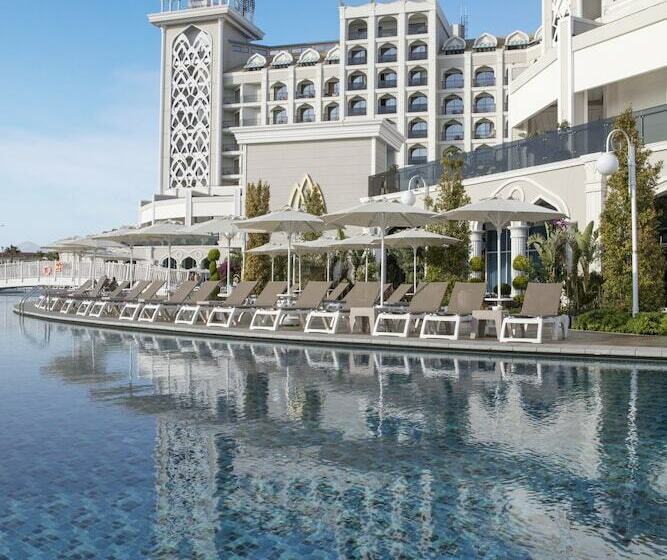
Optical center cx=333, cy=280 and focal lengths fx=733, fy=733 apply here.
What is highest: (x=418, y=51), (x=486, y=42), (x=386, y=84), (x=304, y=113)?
(x=486, y=42)

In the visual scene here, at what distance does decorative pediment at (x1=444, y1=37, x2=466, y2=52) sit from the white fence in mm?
36424

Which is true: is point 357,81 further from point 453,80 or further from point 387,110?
point 453,80

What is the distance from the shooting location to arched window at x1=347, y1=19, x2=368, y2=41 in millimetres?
63719

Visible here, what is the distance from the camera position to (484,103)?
6181 centimetres

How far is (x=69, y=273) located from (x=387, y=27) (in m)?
40.4

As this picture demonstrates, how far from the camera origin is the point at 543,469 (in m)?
4.82

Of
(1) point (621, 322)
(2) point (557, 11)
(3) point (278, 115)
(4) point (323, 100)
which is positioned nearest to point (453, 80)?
(4) point (323, 100)

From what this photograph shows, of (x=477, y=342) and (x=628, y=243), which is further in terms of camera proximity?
(x=628, y=243)

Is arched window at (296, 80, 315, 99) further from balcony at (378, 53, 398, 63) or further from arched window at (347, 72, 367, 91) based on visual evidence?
balcony at (378, 53, 398, 63)

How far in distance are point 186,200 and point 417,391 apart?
5051 centimetres

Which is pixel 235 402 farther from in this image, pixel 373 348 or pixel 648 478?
pixel 373 348

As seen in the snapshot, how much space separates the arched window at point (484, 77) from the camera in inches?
2433

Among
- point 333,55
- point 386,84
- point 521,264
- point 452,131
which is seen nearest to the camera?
point 521,264

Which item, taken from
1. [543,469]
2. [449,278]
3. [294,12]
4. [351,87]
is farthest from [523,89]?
[351,87]
